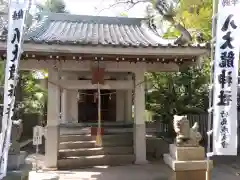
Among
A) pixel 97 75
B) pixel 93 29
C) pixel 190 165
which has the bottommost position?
pixel 190 165

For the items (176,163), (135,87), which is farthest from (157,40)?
(176,163)

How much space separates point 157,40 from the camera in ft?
29.3

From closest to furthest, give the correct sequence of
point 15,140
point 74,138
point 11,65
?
point 11,65 < point 15,140 < point 74,138

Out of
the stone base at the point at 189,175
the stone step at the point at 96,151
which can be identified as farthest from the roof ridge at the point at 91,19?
the stone base at the point at 189,175

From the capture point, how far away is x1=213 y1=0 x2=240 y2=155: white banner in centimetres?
488

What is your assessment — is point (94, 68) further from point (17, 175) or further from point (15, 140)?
point (17, 175)

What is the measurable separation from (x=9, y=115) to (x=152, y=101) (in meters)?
9.29

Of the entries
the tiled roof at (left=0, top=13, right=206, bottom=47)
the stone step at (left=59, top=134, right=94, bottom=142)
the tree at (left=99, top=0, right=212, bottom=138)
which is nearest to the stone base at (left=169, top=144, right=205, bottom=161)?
the tiled roof at (left=0, top=13, right=206, bottom=47)

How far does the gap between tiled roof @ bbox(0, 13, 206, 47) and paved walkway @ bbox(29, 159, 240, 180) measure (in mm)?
4012

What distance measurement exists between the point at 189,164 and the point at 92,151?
4300 millimetres

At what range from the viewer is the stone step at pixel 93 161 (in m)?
8.47

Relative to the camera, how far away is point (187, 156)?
5.71 metres

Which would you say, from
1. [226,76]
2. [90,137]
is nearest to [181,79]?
[90,137]

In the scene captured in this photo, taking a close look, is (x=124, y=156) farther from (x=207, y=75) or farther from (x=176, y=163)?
(x=207, y=75)
